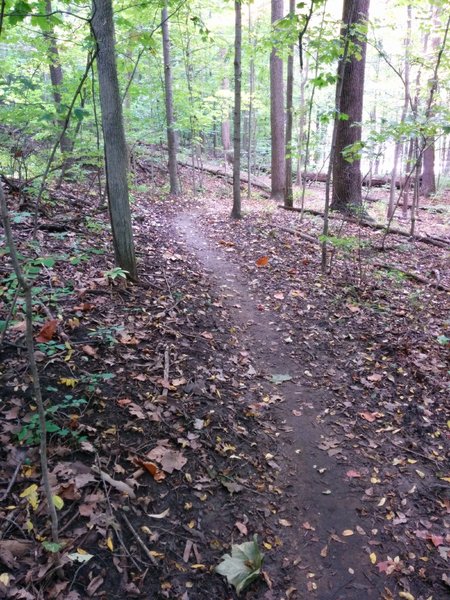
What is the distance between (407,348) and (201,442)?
10.8 feet

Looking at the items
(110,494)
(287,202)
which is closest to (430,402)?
(110,494)

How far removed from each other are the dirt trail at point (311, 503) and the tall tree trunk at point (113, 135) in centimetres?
202

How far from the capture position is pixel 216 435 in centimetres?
365

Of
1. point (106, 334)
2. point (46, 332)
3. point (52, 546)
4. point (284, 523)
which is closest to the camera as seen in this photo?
point (52, 546)

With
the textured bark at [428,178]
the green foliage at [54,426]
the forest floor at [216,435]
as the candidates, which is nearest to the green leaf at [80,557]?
the forest floor at [216,435]

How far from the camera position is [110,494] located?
109 inches

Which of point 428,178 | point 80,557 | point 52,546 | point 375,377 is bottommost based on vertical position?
point 375,377

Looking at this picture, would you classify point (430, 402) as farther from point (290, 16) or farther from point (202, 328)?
point (290, 16)

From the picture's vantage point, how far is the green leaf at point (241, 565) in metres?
2.56

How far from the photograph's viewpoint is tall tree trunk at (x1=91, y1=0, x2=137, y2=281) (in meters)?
4.54

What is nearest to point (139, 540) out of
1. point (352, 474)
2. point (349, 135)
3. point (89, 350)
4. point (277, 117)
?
point (89, 350)

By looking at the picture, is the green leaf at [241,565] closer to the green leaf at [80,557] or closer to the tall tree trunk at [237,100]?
the green leaf at [80,557]

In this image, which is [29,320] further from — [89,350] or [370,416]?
Result: [370,416]

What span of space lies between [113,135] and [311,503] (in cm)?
449
